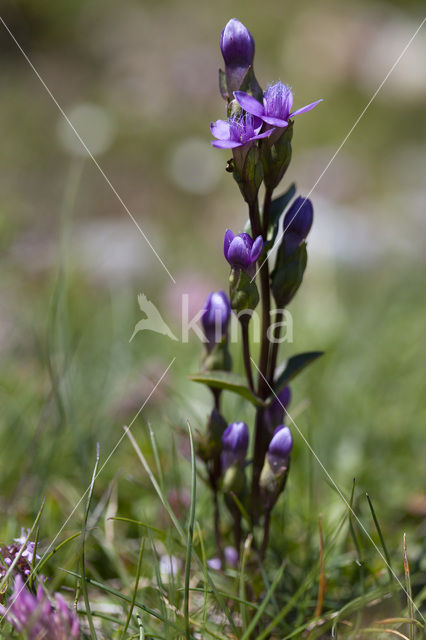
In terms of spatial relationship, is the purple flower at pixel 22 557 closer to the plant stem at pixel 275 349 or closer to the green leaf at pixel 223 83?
the plant stem at pixel 275 349

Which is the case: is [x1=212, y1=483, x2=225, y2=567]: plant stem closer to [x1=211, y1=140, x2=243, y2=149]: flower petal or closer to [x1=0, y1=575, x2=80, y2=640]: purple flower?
[x1=0, y1=575, x2=80, y2=640]: purple flower

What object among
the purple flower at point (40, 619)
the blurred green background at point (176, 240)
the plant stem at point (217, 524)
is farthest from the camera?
the blurred green background at point (176, 240)

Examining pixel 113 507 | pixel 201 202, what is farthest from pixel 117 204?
pixel 113 507

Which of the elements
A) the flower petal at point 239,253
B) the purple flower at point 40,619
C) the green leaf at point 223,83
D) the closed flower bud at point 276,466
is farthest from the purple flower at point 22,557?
the green leaf at point 223,83

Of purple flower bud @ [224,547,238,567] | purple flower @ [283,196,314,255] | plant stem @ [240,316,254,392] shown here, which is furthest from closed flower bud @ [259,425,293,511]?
purple flower @ [283,196,314,255]

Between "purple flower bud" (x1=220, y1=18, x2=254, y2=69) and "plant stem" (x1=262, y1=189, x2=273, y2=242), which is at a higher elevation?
"purple flower bud" (x1=220, y1=18, x2=254, y2=69)

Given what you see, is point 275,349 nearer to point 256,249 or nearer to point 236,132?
point 256,249

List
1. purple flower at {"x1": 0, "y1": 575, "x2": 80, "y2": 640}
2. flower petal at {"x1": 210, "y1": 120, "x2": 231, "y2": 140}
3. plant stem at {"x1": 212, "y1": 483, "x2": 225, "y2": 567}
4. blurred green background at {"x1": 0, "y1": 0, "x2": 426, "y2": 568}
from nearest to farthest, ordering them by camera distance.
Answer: purple flower at {"x1": 0, "y1": 575, "x2": 80, "y2": 640}
flower petal at {"x1": 210, "y1": 120, "x2": 231, "y2": 140}
plant stem at {"x1": 212, "y1": 483, "x2": 225, "y2": 567}
blurred green background at {"x1": 0, "y1": 0, "x2": 426, "y2": 568}

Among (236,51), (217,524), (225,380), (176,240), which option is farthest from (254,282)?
(176,240)
